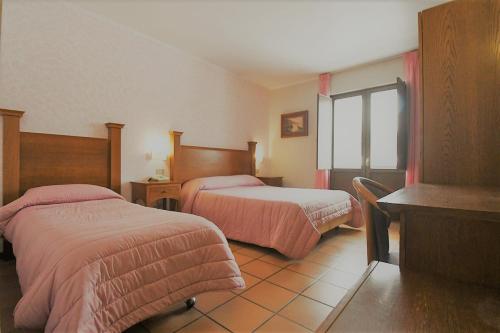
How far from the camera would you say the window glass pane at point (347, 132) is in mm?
4382

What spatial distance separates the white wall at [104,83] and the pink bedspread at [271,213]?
0.85 m

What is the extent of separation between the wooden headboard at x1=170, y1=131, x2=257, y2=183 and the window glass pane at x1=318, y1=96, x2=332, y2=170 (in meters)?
1.30

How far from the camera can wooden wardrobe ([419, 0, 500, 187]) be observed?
101 centimetres

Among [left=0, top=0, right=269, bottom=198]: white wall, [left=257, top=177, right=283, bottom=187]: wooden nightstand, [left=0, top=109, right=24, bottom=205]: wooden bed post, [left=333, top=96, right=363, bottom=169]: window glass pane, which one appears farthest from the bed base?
[left=0, top=109, right=24, bottom=205]: wooden bed post

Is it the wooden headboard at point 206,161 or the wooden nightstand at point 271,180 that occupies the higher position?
the wooden headboard at point 206,161

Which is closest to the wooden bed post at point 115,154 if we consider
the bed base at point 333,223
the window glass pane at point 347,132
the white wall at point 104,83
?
the white wall at point 104,83

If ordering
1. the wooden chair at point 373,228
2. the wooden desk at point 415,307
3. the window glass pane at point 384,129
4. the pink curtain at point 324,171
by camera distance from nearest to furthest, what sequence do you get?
the wooden desk at point 415,307, the wooden chair at point 373,228, the window glass pane at point 384,129, the pink curtain at point 324,171

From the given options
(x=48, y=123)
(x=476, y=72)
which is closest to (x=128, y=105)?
(x=48, y=123)

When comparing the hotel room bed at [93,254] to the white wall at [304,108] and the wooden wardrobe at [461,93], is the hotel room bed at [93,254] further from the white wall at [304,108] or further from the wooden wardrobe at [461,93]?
the white wall at [304,108]

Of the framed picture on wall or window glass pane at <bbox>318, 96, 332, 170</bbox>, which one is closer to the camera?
window glass pane at <bbox>318, 96, 332, 170</bbox>

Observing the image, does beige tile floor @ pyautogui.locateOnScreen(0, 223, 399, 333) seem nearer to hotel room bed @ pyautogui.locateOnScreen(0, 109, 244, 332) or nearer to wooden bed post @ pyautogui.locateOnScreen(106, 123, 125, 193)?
hotel room bed @ pyautogui.locateOnScreen(0, 109, 244, 332)

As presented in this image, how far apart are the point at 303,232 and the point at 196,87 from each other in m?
2.81

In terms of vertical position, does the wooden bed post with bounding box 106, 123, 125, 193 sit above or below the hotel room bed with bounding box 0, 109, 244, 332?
above

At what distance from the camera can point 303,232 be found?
2.38 meters
